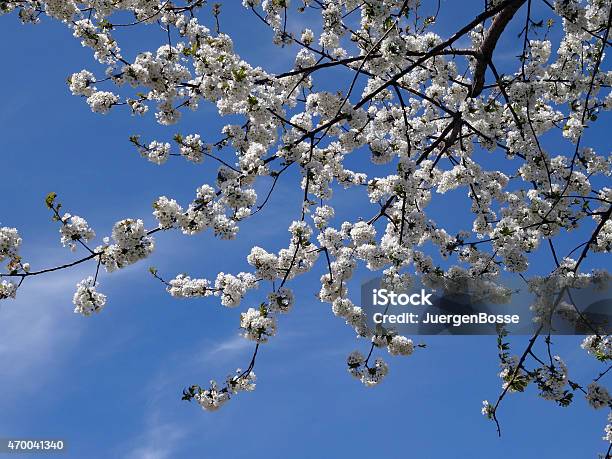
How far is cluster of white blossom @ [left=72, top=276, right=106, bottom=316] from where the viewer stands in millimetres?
7945

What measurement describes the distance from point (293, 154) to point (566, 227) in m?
4.28

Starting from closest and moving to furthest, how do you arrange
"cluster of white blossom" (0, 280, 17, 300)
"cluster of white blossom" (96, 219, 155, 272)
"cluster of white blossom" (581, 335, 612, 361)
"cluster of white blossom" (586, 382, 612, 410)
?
"cluster of white blossom" (96, 219, 155, 272)
"cluster of white blossom" (0, 280, 17, 300)
"cluster of white blossom" (581, 335, 612, 361)
"cluster of white blossom" (586, 382, 612, 410)

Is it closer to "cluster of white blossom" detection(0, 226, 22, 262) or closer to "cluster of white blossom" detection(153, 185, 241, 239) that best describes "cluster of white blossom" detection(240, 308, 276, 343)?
"cluster of white blossom" detection(153, 185, 241, 239)

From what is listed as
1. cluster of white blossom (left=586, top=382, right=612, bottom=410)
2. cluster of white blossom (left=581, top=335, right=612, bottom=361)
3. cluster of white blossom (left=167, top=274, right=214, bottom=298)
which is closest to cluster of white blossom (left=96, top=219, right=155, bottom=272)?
cluster of white blossom (left=167, top=274, right=214, bottom=298)

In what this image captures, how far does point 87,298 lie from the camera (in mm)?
7949

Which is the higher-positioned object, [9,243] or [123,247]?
[9,243]

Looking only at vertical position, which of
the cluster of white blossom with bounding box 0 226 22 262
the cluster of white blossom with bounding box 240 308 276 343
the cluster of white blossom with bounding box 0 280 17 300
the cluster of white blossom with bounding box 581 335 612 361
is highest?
the cluster of white blossom with bounding box 0 226 22 262

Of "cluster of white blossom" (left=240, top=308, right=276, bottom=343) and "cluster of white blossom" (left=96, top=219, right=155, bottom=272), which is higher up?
"cluster of white blossom" (left=96, top=219, right=155, bottom=272)

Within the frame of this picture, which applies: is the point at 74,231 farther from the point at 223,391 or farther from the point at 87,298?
the point at 223,391

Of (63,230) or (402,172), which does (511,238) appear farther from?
(63,230)

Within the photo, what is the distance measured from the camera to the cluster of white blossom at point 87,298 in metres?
7.95

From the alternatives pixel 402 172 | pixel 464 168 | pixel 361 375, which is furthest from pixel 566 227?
pixel 361 375

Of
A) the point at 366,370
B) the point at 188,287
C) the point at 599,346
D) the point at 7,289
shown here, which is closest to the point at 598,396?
the point at 599,346

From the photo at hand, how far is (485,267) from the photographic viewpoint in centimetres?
954
